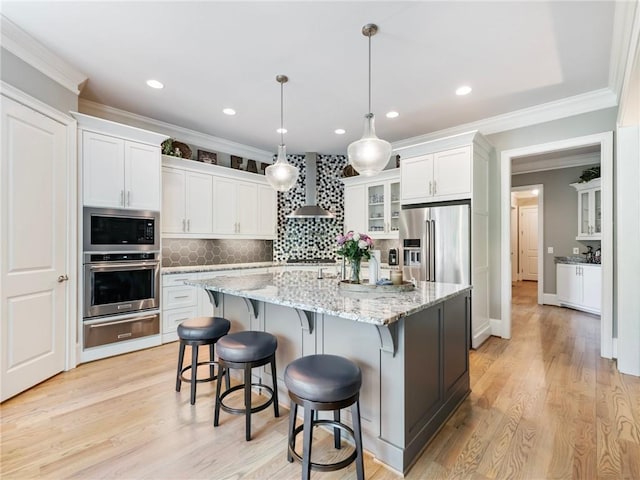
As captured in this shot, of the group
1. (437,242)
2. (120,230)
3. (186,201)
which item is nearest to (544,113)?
(437,242)

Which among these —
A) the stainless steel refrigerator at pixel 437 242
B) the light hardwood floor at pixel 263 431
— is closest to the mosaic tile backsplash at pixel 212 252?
the light hardwood floor at pixel 263 431

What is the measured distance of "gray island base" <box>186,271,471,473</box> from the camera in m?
1.77

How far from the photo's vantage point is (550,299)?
629cm

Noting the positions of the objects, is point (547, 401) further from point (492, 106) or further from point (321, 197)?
point (321, 197)

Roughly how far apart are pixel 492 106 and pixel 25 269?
4999 mm

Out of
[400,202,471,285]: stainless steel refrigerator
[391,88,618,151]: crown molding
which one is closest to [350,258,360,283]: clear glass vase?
[400,202,471,285]: stainless steel refrigerator

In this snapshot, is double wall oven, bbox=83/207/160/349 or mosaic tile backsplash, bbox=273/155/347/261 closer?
double wall oven, bbox=83/207/160/349

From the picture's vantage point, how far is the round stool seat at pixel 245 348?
2039mm

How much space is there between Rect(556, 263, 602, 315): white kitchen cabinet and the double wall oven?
680cm

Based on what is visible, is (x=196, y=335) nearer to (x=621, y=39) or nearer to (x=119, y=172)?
(x=119, y=172)

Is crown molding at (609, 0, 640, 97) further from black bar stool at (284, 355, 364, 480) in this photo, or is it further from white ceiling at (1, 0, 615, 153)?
black bar stool at (284, 355, 364, 480)

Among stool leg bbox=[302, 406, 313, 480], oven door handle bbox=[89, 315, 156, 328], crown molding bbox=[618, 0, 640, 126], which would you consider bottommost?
stool leg bbox=[302, 406, 313, 480]

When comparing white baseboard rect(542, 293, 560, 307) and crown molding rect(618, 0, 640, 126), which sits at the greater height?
crown molding rect(618, 0, 640, 126)

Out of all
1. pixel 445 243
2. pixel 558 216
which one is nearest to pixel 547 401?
pixel 445 243
